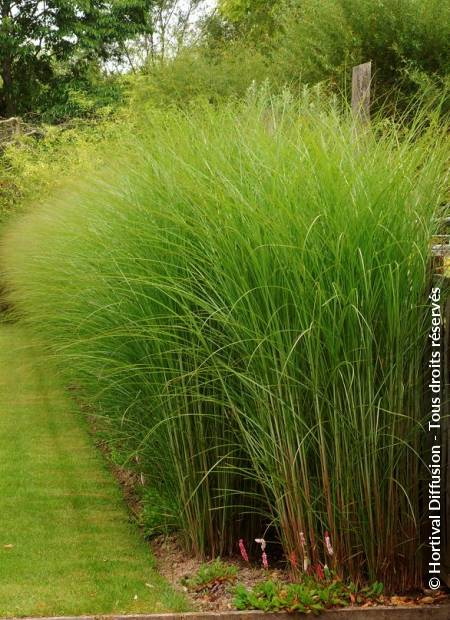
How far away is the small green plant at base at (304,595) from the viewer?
4.26 metres

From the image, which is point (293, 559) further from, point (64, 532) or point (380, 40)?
point (380, 40)

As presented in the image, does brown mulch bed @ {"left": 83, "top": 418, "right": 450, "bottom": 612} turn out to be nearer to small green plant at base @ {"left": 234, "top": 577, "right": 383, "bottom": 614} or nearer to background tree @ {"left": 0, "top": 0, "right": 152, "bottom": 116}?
small green plant at base @ {"left": 234, "top": 577, "right": 383, "bottom": 614}

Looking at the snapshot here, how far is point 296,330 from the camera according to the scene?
429 centimetres

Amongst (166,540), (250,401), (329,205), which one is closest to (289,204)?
(329,205)

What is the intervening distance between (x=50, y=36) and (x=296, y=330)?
28.7 meters

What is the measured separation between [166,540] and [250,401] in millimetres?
1239

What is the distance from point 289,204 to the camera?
4391 millimetres

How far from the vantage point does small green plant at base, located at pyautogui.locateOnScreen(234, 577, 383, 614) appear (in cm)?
426

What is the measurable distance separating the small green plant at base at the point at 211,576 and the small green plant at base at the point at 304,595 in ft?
0.69

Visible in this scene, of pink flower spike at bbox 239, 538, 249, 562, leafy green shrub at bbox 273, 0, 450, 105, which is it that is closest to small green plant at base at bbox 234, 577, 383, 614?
pink flower spike at bbox 239, 538, 249, 562

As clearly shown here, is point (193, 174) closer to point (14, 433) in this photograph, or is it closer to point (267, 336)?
point (267, 336)

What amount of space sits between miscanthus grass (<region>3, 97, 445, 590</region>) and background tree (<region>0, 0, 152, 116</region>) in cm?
2741

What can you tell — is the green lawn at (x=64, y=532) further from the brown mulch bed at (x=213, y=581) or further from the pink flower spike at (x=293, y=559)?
the pink flower spike at (x=293, y=559)

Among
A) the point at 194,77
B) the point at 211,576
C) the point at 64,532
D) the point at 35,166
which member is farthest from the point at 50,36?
the point at 211,576
